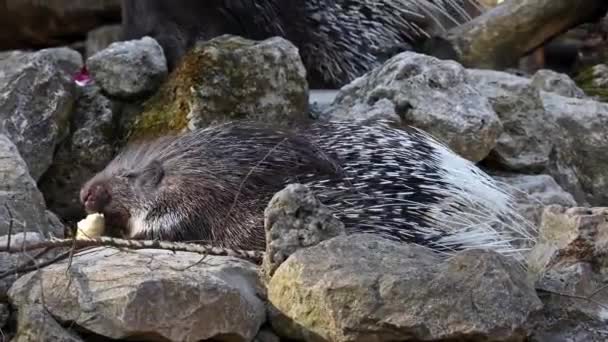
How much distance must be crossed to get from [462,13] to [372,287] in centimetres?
265

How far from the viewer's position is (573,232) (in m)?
2.05

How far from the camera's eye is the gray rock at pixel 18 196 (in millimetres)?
2221

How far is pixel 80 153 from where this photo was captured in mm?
3145

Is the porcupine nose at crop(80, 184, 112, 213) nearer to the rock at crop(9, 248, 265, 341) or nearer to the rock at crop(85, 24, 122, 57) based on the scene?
the rock at crop(9, 248, 265, 341)

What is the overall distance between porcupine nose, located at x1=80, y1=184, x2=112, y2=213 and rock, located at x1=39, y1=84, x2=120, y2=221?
2.06ft

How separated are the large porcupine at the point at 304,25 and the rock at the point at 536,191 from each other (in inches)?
31.6

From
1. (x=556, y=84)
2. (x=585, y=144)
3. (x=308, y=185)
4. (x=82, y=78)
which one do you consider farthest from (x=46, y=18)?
(x=308, y=185)

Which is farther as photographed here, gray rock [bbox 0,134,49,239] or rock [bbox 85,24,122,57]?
rock [bbox 85,24,122,57]

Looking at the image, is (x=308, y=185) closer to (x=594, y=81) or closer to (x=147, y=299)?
(x=147, y=299)

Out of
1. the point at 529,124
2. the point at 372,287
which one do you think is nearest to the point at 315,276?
the point at 372,287

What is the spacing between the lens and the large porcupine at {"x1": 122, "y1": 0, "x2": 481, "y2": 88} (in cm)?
355

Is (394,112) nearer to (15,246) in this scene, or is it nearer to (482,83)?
(482,83)

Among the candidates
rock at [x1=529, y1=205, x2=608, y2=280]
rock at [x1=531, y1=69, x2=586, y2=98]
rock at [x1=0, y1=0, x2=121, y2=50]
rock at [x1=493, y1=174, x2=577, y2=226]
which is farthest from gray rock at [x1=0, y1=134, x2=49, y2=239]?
rock at [x1=0, y1=0, x2=121, y2=50]

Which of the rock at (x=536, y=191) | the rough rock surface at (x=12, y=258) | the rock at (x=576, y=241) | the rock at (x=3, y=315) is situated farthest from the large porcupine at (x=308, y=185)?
the rock at (x=3, y=315)
